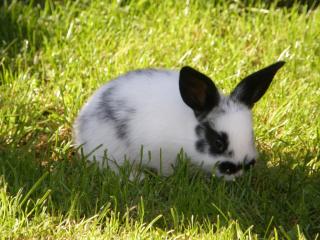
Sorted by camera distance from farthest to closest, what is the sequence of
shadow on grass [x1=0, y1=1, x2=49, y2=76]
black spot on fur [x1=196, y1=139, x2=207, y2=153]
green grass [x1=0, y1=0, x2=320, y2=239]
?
shadow on grass [x1=0, y1=1, x2=49, y2=76] → black spot on fur [x1=196, y1=139, x2=207, y2=153] → green grass [x1=0, y1=0, x2=320, y2=239]

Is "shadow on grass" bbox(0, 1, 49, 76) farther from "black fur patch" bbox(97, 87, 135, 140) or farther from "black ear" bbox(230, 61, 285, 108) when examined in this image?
"black ear" bbox(230, 61, 285, 108)

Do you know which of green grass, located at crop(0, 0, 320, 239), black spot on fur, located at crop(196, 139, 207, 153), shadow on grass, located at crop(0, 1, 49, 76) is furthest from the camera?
shadow on grass, located at crop(0, 1, 49, 76)

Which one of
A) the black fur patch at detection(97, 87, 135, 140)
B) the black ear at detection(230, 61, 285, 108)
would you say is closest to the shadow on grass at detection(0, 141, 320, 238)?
the black fur patch at detection(97, 87, 135, 140)

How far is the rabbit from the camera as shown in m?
4.28

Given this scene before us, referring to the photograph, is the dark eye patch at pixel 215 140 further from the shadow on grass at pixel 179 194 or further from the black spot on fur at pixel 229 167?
the shadow on grass at pixel 179 194

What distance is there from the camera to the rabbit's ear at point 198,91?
4320 millimetres

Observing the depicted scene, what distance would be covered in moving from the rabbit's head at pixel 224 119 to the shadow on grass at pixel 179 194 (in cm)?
13

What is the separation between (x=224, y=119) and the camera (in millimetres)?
4305

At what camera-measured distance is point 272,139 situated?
502 centimetres

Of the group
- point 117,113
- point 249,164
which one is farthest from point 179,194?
point 117,113

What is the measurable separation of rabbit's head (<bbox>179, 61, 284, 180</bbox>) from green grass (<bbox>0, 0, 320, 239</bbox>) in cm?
14

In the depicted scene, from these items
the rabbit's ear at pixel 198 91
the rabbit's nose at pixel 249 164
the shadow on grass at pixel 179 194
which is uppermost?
the rabbit's ear at pixel 198 91

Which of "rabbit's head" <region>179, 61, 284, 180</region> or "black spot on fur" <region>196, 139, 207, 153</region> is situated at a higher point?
"rabbit's head" <region>179, 61, 284, 180</region>

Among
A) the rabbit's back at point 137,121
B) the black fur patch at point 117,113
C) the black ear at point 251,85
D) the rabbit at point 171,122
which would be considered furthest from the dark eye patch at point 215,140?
the black fur patch at point 117,113
